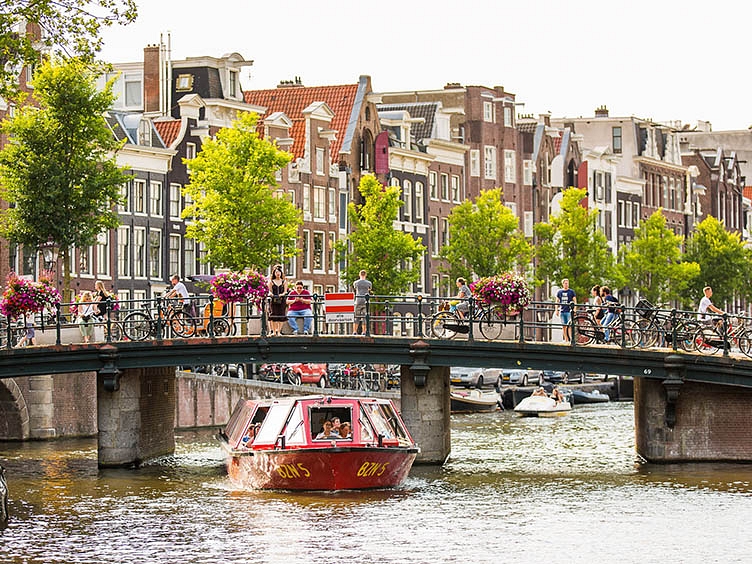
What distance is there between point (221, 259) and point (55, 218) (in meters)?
9.71

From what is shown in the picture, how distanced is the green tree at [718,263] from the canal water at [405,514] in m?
58.9

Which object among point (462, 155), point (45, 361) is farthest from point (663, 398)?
point (462, 155)

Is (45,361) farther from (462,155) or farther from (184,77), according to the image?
(462,155)

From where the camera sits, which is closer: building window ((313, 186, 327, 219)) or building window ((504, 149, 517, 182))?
building window ((313, 186, 327, 219))

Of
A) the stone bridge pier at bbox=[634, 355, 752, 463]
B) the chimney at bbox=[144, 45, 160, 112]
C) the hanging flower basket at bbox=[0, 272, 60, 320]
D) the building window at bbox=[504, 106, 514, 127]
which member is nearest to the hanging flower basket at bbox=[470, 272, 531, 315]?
the stone bridge pier at bbox=[634, 355, 752, 463]

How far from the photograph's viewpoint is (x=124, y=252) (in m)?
63.2

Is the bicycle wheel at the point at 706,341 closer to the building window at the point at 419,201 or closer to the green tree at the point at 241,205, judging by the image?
the green tree at the point at 241,205

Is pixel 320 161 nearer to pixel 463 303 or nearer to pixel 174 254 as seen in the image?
pixel 174 254

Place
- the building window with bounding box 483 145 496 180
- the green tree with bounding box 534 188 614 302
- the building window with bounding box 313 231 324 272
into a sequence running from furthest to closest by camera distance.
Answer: the building window with bounding box 483 145 496 180 → the green tree with bounding box 534 188 614 302 → the building window with bounding box 313 231 324 272

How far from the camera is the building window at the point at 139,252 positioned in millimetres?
63625

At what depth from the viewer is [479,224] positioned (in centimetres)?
7962

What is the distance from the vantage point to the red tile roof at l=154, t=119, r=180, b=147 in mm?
66250

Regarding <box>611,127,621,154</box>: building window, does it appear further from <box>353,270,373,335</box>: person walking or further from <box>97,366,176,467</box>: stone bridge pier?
<box>97,366,176,467</box>: stone bridge pier

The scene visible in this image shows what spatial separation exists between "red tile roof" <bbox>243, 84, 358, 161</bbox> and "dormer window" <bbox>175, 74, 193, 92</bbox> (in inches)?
264
